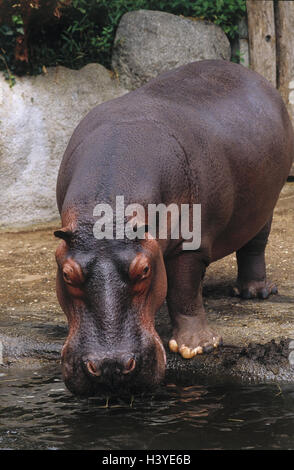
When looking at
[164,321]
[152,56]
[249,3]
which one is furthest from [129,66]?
[164,321]

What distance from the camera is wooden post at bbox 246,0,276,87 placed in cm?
844

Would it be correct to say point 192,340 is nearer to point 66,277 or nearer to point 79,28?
point 66,277

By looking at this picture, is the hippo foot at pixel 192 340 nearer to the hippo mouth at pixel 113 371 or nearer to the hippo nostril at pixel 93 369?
the hippo mouth at pixel 113 371

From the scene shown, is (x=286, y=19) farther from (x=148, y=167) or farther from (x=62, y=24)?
(x=148, y=167)

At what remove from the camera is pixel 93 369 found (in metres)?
3.16

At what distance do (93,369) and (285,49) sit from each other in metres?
6.38

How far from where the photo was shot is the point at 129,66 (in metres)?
8.27

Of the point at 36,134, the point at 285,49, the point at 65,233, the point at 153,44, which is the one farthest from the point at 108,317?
the point at 285,49

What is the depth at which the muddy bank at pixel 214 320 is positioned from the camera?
4145 millimetres

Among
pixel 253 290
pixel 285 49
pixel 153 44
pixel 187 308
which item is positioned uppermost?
pixel 153 44

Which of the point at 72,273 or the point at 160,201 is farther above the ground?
the point at 160,201

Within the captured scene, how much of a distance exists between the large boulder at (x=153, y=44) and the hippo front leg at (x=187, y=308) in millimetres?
4442

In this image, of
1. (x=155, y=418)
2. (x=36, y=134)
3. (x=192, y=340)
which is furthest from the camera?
(x=36, y=134)

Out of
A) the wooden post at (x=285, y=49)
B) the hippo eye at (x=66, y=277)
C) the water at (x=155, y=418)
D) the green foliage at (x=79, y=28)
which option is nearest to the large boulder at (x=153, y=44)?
the green foliage at (x=79, y=28)
